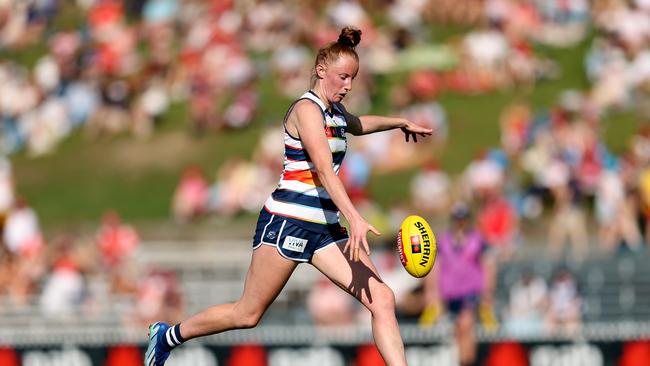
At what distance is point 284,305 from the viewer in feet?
57.9

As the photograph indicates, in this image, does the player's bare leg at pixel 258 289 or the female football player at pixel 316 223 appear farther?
the player's bare leg at pixel 258 289

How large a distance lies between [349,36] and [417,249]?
1249 millimetres

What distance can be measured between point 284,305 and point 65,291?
2.79 m

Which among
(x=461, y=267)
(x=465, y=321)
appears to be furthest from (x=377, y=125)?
(x=461, y=267)

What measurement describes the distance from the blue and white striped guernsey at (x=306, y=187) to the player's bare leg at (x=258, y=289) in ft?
0.81

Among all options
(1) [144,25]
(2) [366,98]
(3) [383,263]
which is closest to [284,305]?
(3) [383,263]

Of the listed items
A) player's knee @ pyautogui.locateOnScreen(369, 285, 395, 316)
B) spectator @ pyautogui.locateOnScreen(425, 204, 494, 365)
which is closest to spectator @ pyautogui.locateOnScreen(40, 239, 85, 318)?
spectator @ pyautogui.locateOnScreen(425, 204, 494, 365)

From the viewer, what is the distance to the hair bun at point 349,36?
7.66 meters

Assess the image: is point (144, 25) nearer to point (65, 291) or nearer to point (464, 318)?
point (65, 291)

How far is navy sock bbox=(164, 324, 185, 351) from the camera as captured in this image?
27.5 ft

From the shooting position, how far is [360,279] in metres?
7.68

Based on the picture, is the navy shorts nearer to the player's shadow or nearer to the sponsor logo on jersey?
the sponsor logo on jersey

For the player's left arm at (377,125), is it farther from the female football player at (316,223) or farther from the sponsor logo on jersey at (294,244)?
the sponsor logo on jersey at (294,244)

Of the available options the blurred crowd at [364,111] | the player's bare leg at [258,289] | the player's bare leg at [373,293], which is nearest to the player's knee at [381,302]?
the player's bare leg at [373,293]
